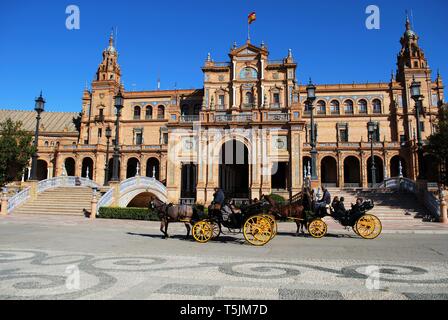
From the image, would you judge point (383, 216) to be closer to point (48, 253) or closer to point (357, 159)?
point (48, 253)

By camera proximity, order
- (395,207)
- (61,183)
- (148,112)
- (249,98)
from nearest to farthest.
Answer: (395,207)
(61,183)
(249,98)
(148,112)

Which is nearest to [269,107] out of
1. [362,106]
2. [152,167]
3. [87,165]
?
[362,106]

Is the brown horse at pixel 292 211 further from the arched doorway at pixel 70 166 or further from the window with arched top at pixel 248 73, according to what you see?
the arched doorway at pixel 70 166

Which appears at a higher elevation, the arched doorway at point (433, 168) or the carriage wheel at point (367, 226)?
the arched doorway at point (433, 168)

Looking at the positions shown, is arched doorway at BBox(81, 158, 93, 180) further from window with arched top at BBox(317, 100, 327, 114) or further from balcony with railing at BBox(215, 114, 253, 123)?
window with arched top at BBox(317, 100, 327, 114)

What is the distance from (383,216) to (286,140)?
11182mm

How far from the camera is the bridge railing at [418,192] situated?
19.6 meters

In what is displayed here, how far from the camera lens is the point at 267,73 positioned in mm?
49500

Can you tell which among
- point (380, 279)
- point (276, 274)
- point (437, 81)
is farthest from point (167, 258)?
point (437, 81)

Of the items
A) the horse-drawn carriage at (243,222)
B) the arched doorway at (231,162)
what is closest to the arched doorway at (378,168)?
the arched doorway at (231,162)

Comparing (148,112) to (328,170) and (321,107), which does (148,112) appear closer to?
(321,107)

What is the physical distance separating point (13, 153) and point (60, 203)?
37.4 ft

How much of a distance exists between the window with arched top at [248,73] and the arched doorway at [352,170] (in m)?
19.5

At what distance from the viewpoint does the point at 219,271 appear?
20.6 ft
